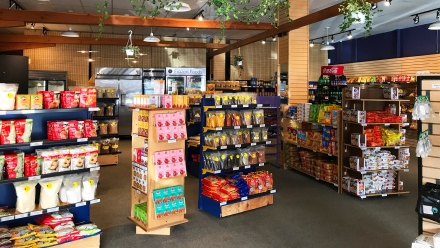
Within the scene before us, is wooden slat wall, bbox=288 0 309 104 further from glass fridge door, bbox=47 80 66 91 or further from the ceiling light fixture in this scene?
glass fridge door, bbox=47 80 66 91

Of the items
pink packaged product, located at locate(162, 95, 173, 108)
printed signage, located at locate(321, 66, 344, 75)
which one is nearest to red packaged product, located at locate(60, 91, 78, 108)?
pink packaged product, located at locate(162, 95, 173, 108)

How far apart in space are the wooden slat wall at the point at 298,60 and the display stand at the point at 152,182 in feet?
17.7

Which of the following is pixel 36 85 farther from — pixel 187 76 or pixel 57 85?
pixel 187 76

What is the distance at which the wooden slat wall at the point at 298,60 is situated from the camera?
9195mm

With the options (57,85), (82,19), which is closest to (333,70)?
(82,19)

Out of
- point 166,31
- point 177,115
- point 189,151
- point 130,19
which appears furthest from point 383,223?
point 166,31

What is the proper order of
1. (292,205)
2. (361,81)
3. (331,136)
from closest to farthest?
(292,205) < (331,136) < (361,81)

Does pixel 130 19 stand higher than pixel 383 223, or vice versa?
pixel 130 19

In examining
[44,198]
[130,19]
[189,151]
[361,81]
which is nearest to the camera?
[44,198]

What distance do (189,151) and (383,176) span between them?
399 centimetres

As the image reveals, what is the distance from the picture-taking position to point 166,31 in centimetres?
1423

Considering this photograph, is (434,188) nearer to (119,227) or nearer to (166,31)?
(119,227)

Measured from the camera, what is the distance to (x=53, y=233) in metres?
3.50

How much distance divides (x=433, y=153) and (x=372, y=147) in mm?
3211
